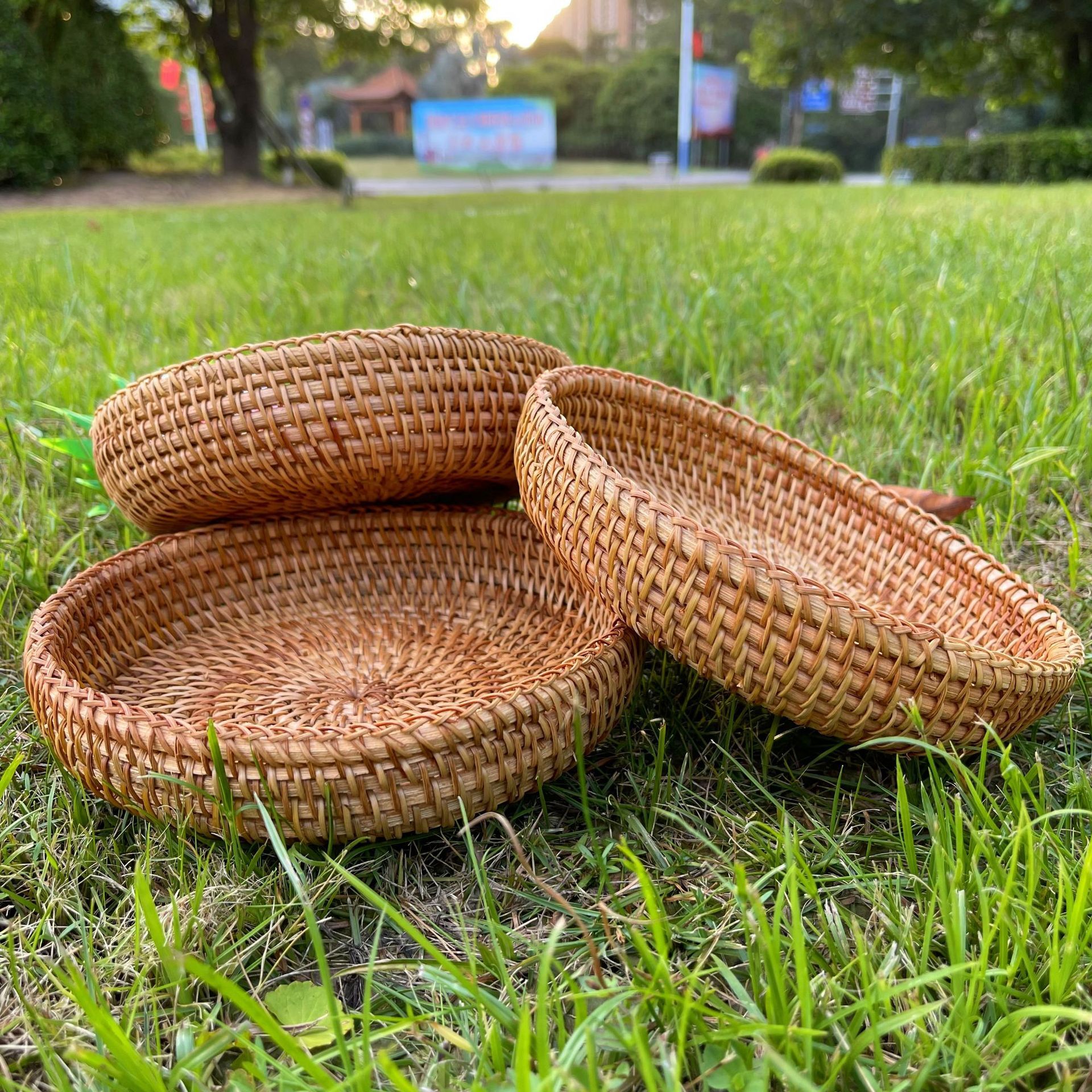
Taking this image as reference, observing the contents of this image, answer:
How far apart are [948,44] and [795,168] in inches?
137

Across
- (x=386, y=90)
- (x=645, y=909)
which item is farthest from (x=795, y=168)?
(x=386, y=90)

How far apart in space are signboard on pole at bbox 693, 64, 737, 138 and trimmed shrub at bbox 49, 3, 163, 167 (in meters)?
19.9

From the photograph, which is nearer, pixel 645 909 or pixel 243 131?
pixel 645 909

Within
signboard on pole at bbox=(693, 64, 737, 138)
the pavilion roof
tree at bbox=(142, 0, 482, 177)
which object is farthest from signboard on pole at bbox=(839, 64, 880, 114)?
tree at bbox=(142, 0, 482, 177)

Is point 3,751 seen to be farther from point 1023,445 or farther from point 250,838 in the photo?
point 1023,445

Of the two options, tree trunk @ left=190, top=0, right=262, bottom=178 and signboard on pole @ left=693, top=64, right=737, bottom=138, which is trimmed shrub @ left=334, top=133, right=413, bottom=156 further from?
tree trunk @ left=190, top=0, right=262, bottom=178

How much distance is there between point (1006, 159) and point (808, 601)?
14.2m

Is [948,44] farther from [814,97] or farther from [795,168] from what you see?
[814,97]

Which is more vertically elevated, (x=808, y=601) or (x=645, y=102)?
(x=645, y=102)

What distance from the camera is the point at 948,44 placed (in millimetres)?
13484

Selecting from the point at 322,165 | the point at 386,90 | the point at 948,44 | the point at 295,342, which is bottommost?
the point at 295,342

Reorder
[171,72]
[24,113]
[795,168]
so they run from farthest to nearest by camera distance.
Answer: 1. [171,72]
2. [795,168]
3. [24,113]

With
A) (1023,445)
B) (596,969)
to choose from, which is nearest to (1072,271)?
(1023,445)

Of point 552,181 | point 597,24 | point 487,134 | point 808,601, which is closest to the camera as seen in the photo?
point 808,601
